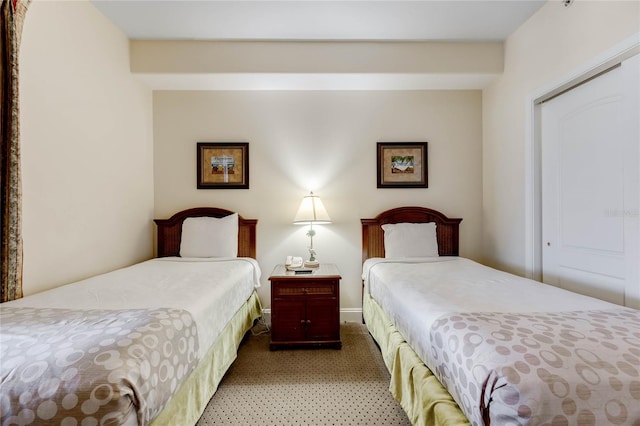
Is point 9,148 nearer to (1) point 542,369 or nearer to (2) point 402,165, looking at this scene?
(1) point 542,369

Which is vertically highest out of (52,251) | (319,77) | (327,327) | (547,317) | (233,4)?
(233,4)

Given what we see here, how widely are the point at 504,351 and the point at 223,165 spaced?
278cm

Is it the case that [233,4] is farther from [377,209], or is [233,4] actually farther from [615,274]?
[615,274]

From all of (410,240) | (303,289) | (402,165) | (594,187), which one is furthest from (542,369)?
(402,165)

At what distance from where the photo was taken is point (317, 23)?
2.47 meters

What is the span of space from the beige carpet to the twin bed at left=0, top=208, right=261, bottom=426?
18cm

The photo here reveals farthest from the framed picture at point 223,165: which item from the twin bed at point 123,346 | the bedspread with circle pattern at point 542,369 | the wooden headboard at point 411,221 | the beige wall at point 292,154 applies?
the bedspread with circle pattern at point 542,369

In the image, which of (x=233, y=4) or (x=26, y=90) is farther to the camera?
(x=233, y=4)

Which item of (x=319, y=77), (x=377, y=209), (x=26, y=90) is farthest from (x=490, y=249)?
(x=26, y=90)

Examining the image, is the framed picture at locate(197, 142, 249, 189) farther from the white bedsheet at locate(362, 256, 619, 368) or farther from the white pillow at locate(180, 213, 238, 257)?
the white bedsheet at locate(362, 256, 619, 368)

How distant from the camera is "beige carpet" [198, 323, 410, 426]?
5.32ft

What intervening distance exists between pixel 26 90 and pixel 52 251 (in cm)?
98

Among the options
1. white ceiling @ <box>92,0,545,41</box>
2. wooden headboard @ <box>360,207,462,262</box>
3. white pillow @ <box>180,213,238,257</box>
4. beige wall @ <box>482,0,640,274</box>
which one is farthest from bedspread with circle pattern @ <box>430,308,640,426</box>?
white ceiling @ <box>92,0,545,41</box>

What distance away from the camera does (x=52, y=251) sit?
193cm
